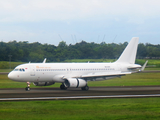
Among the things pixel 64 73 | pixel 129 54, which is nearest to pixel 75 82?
pixel 64 73

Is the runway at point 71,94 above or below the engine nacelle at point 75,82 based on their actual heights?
below

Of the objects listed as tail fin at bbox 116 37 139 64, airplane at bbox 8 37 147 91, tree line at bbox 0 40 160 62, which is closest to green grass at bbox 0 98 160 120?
airplane at bbox 8 37 147 91

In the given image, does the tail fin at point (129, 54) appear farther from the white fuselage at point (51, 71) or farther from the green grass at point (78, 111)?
the green grass at point (78, 111)

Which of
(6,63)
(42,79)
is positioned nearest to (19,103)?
Result: (42,79)

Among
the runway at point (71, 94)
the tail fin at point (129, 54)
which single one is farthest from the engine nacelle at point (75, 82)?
the tail fin at point (129, 54)

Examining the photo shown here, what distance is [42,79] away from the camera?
38.7m

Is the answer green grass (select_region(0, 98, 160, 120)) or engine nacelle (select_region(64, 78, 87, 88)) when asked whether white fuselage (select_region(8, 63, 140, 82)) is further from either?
green grass (select_region(0, 98, 160, 120))

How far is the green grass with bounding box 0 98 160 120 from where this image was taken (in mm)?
17875

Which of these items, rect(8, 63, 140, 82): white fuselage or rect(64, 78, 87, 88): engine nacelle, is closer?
rect(64, 78, 87, 88): engine nacelle

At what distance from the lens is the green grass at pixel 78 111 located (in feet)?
58.6

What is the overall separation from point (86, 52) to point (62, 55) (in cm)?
711

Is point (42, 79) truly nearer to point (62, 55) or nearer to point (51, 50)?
point (62, 55)

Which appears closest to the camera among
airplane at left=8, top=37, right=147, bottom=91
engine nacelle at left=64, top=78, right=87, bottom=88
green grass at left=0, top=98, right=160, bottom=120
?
green grass at left=0, top=98, right=160, bottom=120

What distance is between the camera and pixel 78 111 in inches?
787
